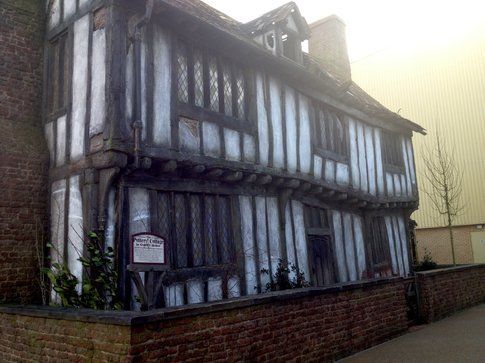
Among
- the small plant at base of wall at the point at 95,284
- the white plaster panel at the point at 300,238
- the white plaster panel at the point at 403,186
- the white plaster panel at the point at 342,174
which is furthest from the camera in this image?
the white plaster panel at the point at 403,186

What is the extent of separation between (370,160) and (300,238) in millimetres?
4044

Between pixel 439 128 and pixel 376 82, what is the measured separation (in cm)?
434

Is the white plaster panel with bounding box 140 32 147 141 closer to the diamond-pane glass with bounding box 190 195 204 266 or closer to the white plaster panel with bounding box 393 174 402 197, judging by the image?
the diamond-pane glass with bounding box 190 195 204 266

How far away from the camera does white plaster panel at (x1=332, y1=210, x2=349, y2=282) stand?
10484 mm

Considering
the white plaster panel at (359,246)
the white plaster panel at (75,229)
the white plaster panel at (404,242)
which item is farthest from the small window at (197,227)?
the white plaster panel at (404,242)

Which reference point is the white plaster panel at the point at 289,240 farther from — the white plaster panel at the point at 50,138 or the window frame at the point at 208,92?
the white plaster panel at the point at 50,138

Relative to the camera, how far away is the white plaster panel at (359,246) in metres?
11.3

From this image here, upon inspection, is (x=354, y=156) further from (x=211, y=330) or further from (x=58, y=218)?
(x=211, y=330)

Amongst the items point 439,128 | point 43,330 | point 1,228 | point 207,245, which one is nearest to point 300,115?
point 207,245

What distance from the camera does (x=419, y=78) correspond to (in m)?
23.2

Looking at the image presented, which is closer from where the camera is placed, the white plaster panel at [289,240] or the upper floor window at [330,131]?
the white plaster panel at [289,240]

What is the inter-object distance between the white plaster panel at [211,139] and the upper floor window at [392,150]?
22.3 feet

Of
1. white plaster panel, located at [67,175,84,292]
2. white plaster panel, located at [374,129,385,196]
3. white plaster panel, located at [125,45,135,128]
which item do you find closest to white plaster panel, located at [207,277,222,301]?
white plaster panel, located at [67,175,84,292]

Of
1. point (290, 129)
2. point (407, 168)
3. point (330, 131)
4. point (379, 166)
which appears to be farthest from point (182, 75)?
point (407, 168)
